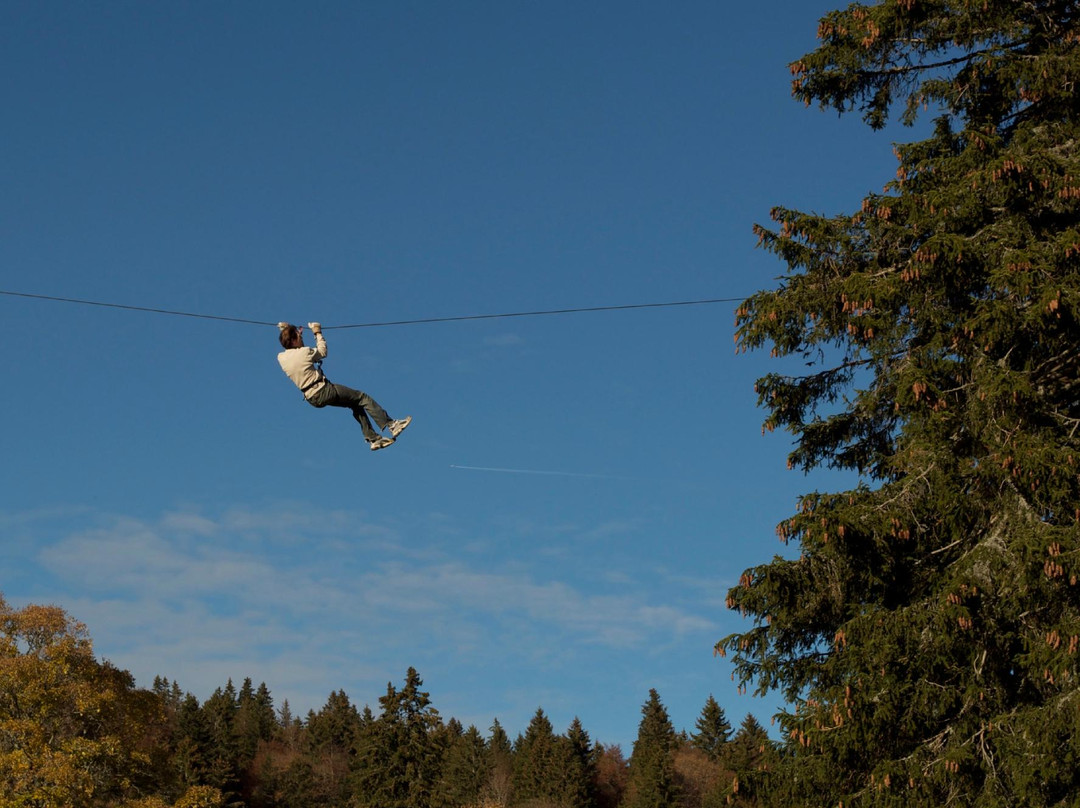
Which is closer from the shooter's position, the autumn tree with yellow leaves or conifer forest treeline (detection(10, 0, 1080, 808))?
conifer forest treeline (detection(10, 0, 1080, 808))

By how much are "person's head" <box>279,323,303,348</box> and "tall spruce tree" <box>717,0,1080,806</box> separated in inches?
213

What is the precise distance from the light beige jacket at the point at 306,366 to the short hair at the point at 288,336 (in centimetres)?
7

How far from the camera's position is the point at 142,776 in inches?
1169

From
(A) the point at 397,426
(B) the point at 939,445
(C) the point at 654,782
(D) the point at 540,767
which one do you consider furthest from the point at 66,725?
(D) the point at 540,767

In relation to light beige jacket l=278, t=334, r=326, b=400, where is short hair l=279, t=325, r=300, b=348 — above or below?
above

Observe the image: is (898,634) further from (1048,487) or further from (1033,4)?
(1033,4)

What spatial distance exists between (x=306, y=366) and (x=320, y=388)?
356 millimetres

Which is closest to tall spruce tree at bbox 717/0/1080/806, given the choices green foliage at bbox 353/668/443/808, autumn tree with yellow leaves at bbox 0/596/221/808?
autumn tree with yellow leaves at bbox 0/596/221/808

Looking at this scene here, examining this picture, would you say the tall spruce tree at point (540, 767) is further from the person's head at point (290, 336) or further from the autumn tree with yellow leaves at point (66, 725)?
the person's head at point (290, 336)

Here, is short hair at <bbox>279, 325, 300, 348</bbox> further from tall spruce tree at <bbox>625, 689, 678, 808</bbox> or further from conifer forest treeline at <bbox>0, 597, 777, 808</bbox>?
tall spruce tree at <bbox>625, 689, 678, 808</bbox>

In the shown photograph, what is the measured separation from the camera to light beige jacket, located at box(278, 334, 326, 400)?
41.8 ft

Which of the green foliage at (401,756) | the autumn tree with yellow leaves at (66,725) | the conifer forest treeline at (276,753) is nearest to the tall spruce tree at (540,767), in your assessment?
the conifer forest treeline at (276,753)

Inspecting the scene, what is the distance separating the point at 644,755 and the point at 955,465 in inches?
2606

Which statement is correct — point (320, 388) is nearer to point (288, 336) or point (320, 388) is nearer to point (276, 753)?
point (288, 336)
